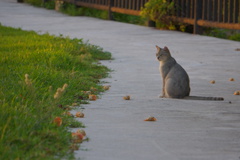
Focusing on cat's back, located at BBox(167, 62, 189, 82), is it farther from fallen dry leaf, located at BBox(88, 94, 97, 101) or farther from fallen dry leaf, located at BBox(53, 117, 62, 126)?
fallen dry leaf, located at BBox(53, 117, 62, 126)

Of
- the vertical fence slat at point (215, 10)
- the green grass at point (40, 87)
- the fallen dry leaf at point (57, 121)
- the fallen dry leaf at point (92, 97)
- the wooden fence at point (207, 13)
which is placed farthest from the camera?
the vertical fence slat at point (215, 10)

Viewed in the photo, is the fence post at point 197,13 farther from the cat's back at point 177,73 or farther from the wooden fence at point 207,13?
the cat's back at point 177,73

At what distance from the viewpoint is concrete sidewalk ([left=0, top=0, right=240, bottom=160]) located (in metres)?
5.71

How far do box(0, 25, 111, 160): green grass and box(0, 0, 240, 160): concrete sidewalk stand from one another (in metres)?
0.28

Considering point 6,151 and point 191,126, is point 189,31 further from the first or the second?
point 6,151

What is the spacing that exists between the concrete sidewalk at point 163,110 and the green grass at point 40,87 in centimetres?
28

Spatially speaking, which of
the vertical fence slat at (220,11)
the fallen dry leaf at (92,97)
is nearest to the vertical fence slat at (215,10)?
the vertical fence slat at (220,11)

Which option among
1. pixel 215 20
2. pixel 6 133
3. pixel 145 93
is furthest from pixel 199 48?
pixel 6 133

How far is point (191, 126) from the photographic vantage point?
264 inches

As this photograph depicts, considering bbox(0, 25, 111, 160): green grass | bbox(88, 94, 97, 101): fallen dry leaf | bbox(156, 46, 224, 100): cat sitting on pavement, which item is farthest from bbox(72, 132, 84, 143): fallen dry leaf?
bbox(156, 46, 224, 100): cat sitting on pavement

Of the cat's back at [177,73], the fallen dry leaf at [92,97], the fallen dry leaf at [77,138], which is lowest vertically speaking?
the fallen dry leaf at [92,97]

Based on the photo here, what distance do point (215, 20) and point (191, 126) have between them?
919cm

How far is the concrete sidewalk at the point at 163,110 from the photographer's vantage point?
5711 mm

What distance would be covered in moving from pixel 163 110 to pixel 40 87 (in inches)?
60.0
